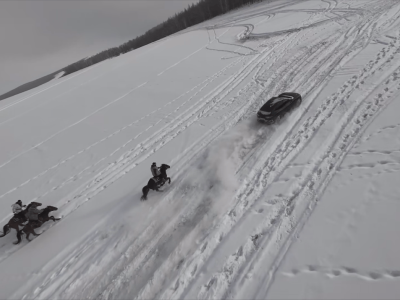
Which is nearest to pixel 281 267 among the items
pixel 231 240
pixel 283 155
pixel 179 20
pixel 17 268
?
pixel 231 240

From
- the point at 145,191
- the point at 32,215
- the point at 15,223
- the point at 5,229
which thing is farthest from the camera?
the point at 145,191

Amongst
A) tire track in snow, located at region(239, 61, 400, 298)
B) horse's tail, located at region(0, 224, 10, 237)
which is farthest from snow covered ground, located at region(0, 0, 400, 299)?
horse's tail, located at region(0, 224, 10, 237)

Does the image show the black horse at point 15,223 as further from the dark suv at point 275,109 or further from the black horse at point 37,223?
the dark suv at point 275,109

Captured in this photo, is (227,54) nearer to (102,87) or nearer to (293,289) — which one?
(102,87)

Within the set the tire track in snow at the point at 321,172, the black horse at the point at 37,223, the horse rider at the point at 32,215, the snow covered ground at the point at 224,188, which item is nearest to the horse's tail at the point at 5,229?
the snow covered ground at the point at 224,188

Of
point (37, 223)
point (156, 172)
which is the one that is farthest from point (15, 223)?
point (156, 172)

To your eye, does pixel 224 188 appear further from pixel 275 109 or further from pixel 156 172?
pixel 275 109

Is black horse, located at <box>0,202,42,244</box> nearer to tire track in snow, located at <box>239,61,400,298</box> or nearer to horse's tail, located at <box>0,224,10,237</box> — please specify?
horse's tail, located at <box>0,224,10,237</box>


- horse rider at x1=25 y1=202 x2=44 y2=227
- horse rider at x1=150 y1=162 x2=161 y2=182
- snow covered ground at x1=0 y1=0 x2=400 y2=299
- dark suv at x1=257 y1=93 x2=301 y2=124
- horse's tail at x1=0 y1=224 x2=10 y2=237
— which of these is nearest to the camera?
snow covered ground at x1=0 y1=0 x2=400 y2=299

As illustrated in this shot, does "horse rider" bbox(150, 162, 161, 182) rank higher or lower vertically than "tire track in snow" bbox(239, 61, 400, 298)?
higher

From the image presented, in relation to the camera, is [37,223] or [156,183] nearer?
[37,223]
